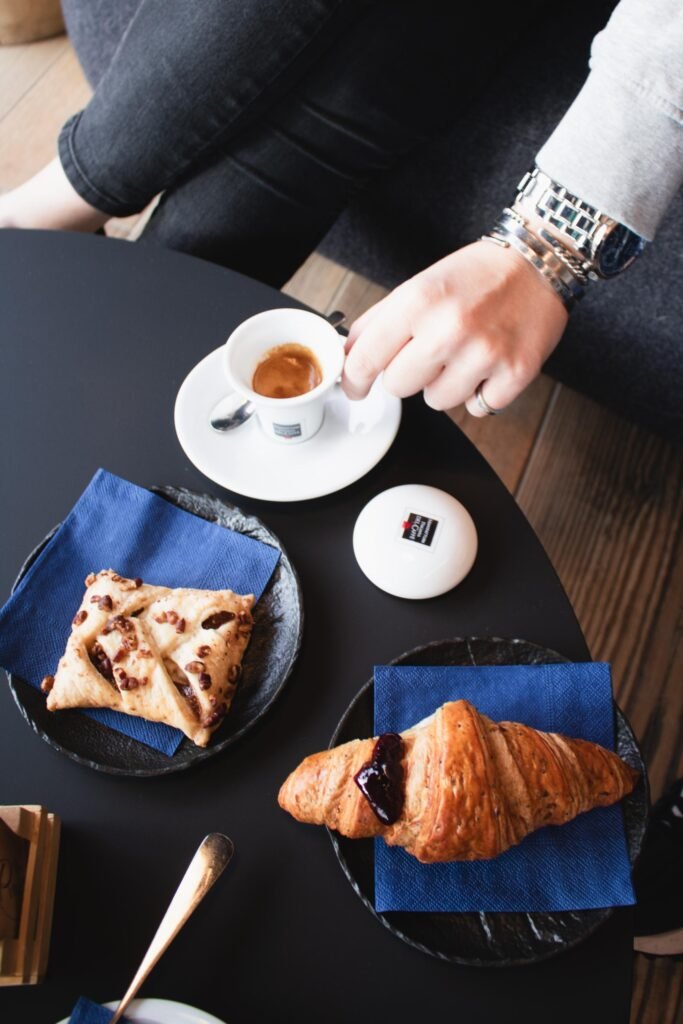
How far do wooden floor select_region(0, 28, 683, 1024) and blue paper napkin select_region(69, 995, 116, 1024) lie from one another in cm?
96

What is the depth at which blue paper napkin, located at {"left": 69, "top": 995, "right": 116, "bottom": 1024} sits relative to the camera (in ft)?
1.81

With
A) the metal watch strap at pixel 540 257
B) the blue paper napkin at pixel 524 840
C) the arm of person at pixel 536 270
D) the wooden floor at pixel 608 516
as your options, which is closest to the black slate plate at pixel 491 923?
the blue paper napkin at pixel 524 840

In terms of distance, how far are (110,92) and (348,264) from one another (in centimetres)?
67

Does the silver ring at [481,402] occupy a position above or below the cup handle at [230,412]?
above

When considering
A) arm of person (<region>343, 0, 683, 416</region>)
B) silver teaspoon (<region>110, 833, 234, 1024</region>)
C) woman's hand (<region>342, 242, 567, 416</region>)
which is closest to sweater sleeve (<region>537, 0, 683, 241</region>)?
arm of person (<region>343, 0, 683, 416</region>)

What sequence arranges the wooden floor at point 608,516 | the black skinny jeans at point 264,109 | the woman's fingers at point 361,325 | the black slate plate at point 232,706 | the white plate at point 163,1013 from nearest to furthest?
the white plate at point 163,1013 → the black slate plate at point 232,706 → the woman's fingers at point 361,325 → the black skinny jeans at point 264,109 → the wooden floor at point 608,516

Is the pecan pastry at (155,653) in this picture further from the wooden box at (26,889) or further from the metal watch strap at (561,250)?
the metal watch strap at (561,250)

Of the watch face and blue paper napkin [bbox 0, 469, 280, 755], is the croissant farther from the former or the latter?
the watch face

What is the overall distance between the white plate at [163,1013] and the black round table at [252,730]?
0.26 ft

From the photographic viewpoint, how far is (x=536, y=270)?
79 cm

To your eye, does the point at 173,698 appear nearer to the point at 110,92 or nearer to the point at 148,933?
the point at 148,933

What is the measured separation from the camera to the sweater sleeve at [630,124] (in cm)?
71

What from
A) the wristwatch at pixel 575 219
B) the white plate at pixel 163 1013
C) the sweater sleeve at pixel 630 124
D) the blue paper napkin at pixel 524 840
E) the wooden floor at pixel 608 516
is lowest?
the wooden floor at pixel 608 516

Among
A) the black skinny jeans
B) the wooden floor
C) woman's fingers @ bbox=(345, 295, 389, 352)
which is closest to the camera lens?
woman's fingers @ bbox=(345, 295, 389, 352)
